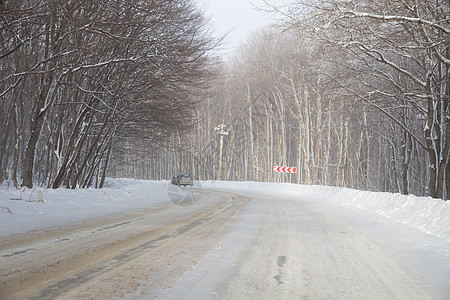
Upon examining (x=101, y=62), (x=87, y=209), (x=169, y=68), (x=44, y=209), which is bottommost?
(x=87, y=209)

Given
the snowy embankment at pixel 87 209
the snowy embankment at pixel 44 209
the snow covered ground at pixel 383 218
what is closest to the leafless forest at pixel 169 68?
the snowy embankment at pixel 44 209

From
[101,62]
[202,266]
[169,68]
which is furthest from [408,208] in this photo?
[101,62]

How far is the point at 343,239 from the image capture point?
7.45 metres

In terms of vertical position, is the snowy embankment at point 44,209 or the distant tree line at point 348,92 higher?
the distant tree line at point 348,92

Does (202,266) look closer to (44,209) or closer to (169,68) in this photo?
(44,209)

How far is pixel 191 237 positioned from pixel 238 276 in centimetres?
283

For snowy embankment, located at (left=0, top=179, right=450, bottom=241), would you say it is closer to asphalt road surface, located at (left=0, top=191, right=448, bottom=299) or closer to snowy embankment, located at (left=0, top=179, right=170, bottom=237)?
snowy embankment, located at (left=0, top=179, right=170, bottom=237)

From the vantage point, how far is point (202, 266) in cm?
481

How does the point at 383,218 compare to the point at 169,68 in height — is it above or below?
below

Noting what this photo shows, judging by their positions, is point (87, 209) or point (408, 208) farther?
point (87, 209)

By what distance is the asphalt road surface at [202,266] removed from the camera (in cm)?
380

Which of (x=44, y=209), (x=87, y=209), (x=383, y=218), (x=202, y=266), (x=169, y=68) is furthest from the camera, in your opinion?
(x=169, y=68)

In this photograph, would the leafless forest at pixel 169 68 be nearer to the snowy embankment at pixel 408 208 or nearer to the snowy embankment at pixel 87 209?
the snowy embankment at pixel 87 209

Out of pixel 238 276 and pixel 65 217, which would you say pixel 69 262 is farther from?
pixel 65 217
